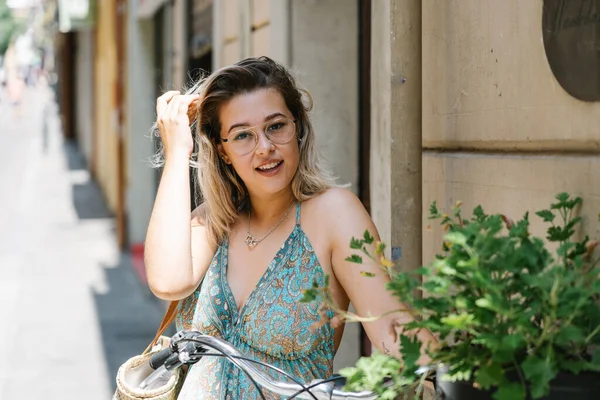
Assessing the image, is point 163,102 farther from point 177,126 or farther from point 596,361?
point 596,361

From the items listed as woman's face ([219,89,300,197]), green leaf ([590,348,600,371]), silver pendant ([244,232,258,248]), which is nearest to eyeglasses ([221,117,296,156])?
woman's face ([219,89,300,197])

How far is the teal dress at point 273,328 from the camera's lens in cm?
256

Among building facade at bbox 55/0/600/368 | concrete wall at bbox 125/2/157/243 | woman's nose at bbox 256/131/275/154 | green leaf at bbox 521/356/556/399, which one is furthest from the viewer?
concrete wall at bbox 125/2/157/243

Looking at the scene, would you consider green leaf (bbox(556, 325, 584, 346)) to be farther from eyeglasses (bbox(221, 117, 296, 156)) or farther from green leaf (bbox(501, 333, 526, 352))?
eyeglasses (bbox(221, 117, 296, 156))

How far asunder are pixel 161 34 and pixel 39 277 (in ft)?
11.4

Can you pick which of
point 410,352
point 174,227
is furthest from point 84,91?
point 410,352

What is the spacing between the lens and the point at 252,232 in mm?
2811

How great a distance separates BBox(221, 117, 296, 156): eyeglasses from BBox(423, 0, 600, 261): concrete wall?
0.53 meters

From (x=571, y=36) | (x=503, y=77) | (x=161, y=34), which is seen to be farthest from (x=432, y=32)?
(x=161, y=34)

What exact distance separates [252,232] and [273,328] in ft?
1.13

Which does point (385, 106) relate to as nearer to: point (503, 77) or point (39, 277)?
point (503, 77)

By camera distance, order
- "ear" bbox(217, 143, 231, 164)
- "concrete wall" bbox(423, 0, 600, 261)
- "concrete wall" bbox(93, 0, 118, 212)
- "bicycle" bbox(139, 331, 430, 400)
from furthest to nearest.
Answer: "concrete wall" bbox(93, 0, 118, 212)
"ear" bbox(217, 143, 231, 164)
"concrete wall" bbox(423, 0, 600, 261)
"bicycle" bbox(139, 331, 430, 400)

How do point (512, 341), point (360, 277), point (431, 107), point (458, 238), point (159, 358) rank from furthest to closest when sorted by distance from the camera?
point (431, 107), point (159, 358), point (360, 277), point (458, 238), point (512, 341)

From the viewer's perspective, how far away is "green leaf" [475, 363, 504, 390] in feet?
4.71
